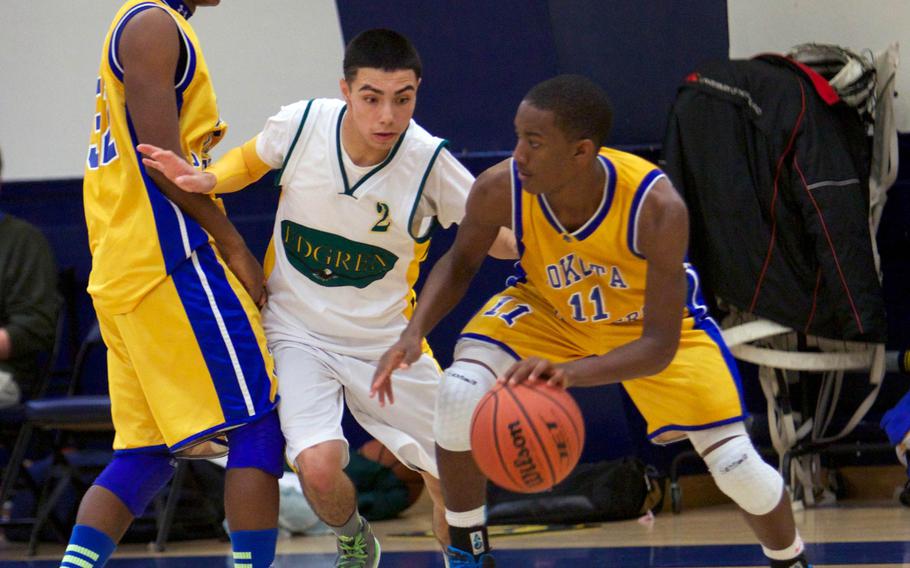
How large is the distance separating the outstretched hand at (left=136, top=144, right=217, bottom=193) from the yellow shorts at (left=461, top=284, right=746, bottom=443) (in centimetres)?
91

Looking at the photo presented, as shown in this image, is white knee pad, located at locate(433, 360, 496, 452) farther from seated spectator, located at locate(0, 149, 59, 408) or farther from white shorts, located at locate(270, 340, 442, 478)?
seated spectator, located at locate(0, 149, 59, 408)

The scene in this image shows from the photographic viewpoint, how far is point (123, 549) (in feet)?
19.5

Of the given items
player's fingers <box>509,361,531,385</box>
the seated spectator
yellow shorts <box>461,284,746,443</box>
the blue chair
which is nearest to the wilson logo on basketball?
player's fingers <box>509,361,531,385</box>

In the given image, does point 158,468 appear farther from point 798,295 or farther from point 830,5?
point 830,5

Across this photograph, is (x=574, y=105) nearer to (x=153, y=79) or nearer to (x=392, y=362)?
(x=392, y=362)

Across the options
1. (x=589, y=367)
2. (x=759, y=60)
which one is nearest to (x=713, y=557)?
(x=589, y=367)

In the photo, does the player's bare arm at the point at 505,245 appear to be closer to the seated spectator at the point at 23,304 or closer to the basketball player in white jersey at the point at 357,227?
the basketball player in white jersey at the point at 357,227

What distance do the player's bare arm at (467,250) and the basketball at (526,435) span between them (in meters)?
0.35

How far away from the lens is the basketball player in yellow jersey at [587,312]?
11.3ft

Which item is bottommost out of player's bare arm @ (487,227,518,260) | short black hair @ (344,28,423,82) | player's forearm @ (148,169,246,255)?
player's bare arm @ (487,227,518,260)

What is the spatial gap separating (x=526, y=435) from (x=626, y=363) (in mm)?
352

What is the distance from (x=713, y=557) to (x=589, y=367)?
5.22 ft

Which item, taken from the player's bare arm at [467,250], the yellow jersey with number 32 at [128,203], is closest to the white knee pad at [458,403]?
the player's bare arm at [467,250]

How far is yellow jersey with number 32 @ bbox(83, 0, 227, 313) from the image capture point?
11.2ft
